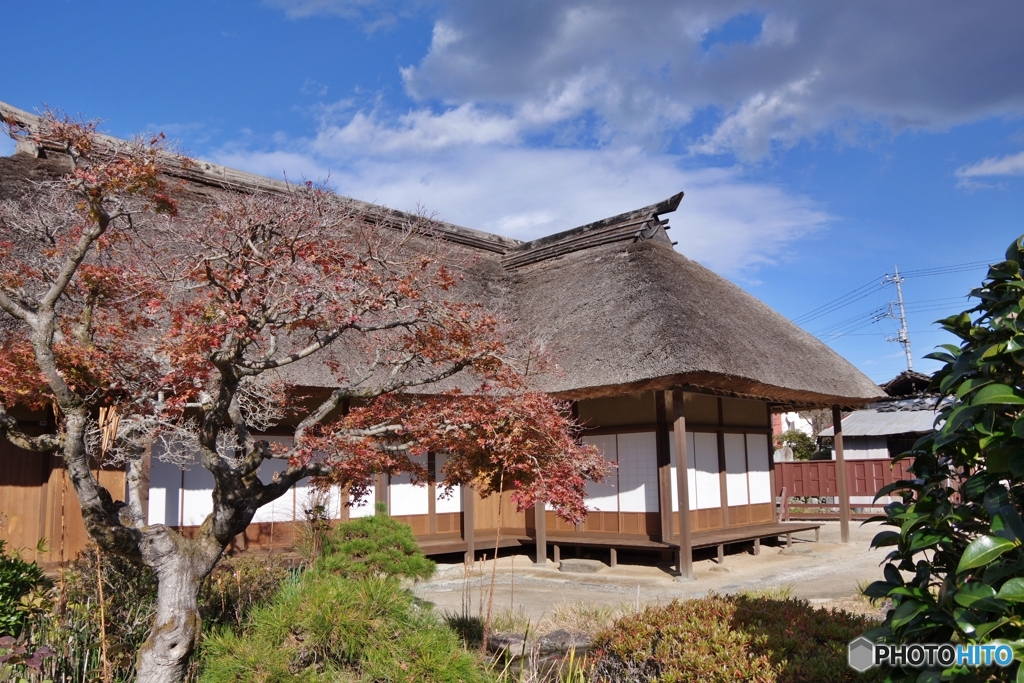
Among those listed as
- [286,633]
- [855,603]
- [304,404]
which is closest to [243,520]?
[286,633]

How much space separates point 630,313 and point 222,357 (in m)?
8.05

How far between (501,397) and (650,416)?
22.8 ft

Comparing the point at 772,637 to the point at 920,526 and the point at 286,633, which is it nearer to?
the point at 920,526

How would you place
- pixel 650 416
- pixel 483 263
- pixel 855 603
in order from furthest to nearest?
1. pixel 483 263
2. pixel 650 416
3. pixel 855 603

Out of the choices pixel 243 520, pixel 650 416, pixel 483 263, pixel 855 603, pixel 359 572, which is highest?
pixel 483 263

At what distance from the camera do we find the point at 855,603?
8117 mm

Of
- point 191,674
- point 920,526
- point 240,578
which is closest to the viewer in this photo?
point 920,526

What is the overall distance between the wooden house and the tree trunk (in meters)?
4.64

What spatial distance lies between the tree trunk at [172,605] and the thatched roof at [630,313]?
16.2 feet

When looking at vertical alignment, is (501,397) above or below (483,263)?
below

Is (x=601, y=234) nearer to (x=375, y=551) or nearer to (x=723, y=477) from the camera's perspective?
(x=723, y=477)

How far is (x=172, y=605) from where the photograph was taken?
4707 millimetres

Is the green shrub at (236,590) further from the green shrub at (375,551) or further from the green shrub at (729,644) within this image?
the green shrub at (729,644)

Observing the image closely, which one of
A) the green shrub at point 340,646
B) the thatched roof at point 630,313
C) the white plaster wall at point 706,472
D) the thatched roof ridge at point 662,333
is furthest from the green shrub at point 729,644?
the white plaster wall at point 706,472
